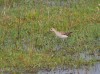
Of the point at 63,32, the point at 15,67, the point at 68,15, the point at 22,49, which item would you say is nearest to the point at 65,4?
the point at 68,15

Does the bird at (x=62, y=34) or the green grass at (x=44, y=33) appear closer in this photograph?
the green grass at (x=44, y=33)

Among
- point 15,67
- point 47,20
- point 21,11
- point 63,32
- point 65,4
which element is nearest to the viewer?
point 15,67

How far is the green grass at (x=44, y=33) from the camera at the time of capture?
9062 millimetres

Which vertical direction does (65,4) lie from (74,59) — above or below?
above

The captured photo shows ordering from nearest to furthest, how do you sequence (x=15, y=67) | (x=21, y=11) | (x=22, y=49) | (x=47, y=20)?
(x=15, y=67)
(x=22, y=49)
(x=47, y=20)
(x=21, y=11)

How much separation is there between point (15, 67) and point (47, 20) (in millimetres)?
2820

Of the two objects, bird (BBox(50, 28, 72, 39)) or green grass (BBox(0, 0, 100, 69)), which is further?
bird (BBox(50, 28, 72, 39))

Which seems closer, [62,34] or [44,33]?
[62,34]

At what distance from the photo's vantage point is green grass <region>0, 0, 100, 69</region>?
9.06m

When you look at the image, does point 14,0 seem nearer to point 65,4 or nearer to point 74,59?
point 65,4

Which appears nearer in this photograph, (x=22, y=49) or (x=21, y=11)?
(x=22, y=49)

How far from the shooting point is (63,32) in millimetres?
10297

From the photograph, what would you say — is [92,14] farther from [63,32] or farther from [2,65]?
[2,65]

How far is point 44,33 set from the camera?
10.8m
